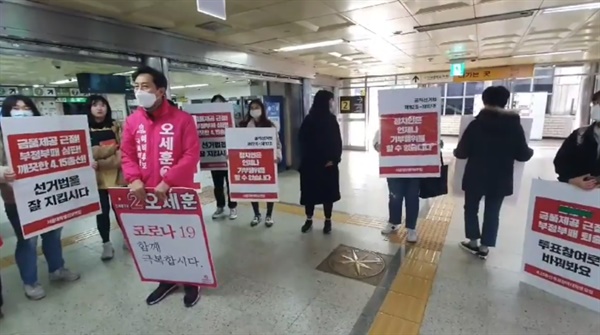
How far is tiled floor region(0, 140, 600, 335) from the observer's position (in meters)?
1.92

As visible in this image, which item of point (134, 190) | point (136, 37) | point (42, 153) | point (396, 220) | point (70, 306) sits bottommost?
point (70, 306)

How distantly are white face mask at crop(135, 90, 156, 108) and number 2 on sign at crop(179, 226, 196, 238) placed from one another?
0.81 metres

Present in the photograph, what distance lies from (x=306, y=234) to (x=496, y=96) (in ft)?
7.15

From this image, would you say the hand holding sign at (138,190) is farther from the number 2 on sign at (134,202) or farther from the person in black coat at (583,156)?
the person in black coat at (583,156)

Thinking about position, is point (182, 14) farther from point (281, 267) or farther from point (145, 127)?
point (281, 267)

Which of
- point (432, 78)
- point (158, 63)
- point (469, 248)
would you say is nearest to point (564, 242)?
point (469, 248)

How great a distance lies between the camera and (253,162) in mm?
3309

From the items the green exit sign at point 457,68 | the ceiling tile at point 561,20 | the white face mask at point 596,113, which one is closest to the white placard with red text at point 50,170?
the white face mask at point 596,113

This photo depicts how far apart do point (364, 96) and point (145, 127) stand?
343 inches

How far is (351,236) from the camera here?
3.28m

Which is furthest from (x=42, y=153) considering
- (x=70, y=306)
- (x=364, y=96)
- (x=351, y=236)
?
(x=364, y=96)

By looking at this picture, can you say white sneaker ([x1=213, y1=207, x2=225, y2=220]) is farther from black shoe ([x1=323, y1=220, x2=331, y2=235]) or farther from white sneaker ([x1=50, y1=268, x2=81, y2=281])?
white sneaker ([x1=50, y1=268, x2=81, y2=281])

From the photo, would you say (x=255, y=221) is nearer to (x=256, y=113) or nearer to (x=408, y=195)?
(x=256, y=113)

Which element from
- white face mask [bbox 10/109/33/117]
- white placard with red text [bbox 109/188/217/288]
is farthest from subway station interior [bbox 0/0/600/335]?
white face mask [bbox 10/109/33/117]
